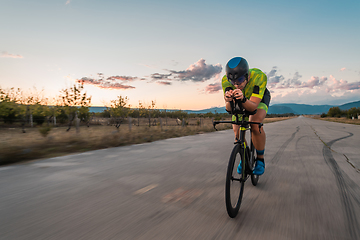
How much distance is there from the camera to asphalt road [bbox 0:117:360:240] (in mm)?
1985

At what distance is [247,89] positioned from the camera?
9.69 ft

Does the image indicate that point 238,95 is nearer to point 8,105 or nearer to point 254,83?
point 254,83

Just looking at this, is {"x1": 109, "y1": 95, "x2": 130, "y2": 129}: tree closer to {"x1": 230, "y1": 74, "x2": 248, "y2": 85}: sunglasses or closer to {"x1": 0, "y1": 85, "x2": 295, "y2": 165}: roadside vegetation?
{"x1": 0, "y1": 85, "x2": 295, "y2": 165}: roadside vegetation

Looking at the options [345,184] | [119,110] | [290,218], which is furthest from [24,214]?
[119,110]

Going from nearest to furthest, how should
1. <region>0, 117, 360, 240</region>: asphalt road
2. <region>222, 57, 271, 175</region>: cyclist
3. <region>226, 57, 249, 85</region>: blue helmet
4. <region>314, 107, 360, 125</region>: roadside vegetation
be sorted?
<region>0, 117, 360, 240</region>: asphalt road < <region>222, 57, 271, 175</region>: cyclist < <region>226, 57, 249, 85</region>: blue helmet < <region>314, 107, 360, 125</region>: roadside vegetation

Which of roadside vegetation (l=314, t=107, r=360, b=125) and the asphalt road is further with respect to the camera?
roadside vegetation (l=314, t=107, r=360, b=125)

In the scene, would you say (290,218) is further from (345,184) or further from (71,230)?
(71,230)

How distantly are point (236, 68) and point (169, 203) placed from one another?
1.89 m

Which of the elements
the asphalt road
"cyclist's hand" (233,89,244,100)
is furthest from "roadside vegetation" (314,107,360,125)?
"cyclist's hand" (233,89,244,100)

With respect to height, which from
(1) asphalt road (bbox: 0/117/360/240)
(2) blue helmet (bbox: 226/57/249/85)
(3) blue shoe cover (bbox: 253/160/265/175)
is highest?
(2) blue helmet (bbox: 226/57/249/85)

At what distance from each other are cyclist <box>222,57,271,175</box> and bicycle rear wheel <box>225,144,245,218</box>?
17cm

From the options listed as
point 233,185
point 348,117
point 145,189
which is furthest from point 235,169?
point 348,117

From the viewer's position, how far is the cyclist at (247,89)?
91.8 inches

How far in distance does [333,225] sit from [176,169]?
9.35 ft
